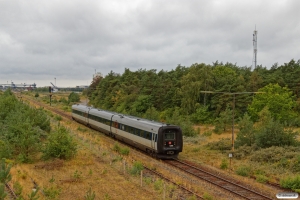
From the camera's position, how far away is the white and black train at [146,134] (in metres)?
26.8

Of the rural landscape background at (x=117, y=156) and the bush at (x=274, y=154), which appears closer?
the rural landscape background at (x=117, y=156)

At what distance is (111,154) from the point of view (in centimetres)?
2933

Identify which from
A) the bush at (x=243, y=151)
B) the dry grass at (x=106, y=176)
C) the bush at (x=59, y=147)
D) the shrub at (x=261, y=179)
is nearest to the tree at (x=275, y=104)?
the bush at (x=243, y=151)

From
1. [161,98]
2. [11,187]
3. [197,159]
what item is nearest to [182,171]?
[197,159]

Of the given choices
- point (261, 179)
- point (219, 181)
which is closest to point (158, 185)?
point (219, 181)

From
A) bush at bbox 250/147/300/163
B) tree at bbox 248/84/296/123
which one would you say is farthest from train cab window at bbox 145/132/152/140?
tree at bbox 248/84/296/123

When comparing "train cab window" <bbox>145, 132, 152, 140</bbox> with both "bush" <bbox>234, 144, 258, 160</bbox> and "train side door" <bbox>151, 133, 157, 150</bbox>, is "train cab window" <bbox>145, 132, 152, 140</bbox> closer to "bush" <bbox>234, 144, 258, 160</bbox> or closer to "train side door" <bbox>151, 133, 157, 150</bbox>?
"train side door" <bbox>151, 133, 157, 150</bbox>

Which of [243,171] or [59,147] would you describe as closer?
[243,171]

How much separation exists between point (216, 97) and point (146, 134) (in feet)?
118

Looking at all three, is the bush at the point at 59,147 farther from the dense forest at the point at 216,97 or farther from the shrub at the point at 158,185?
the dense forest at the point at 216,97

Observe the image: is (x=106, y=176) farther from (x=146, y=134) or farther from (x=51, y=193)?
(x=146, y=134)

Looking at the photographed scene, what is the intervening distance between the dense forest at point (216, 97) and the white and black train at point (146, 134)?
35.4 feet

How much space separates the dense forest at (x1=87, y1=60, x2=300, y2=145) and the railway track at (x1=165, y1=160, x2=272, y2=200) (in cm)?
1883

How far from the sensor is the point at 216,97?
2450 inches
